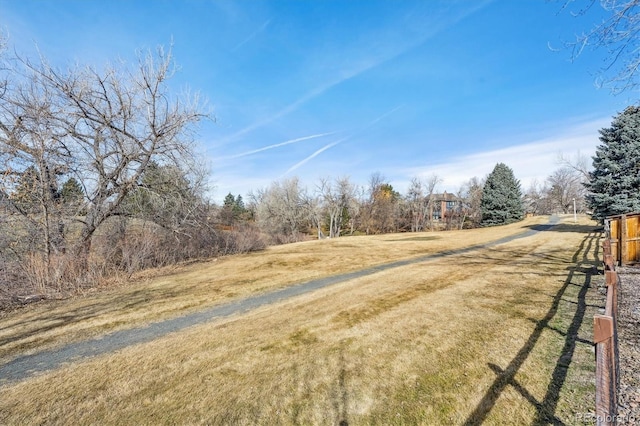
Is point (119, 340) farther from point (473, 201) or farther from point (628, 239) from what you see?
point (473, 201)

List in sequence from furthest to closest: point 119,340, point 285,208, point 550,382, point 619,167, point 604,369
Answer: point 285,208
point 619,167
point 119,340
point 550,382
point 604,369

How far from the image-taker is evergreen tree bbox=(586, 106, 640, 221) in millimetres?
16203

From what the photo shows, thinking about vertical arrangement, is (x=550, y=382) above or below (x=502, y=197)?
below

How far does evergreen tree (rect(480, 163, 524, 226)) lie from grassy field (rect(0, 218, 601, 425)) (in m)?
32.4

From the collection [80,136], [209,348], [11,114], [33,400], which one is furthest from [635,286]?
[11,114]


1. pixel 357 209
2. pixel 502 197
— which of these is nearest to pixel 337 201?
pixel 357 209

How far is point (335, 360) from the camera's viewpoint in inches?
159

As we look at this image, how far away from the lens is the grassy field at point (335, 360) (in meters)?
3.01

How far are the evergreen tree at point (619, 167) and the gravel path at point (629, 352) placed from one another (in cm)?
1441

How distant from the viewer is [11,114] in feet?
29.3

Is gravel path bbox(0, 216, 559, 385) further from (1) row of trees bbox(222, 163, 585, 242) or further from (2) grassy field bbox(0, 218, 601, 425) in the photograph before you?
(1) row of trees bbox(222, 163, 585, 242)

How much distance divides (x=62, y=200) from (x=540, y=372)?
518 inches

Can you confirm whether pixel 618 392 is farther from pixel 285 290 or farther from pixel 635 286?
pixel 285 290

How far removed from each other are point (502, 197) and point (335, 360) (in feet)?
128
